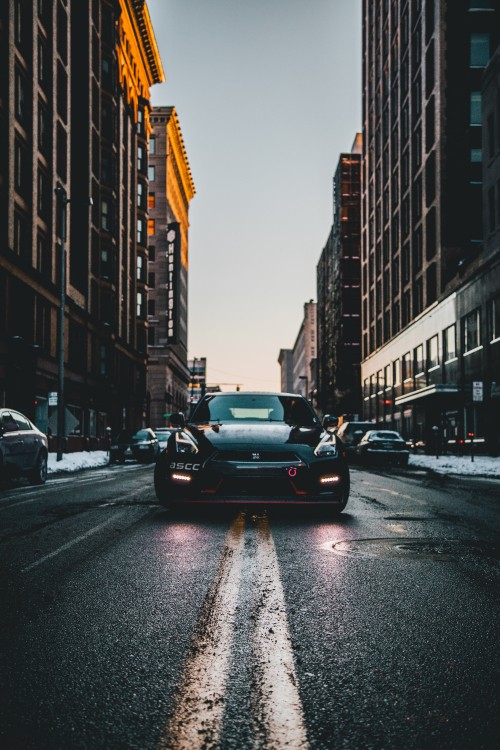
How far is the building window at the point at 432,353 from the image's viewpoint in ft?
163

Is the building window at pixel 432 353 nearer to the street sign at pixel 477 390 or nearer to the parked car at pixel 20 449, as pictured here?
the street sign at pixel 477 390

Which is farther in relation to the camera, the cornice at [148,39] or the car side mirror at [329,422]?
the cornice at [148,39]

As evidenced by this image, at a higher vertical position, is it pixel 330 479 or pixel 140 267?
pixel 140 267

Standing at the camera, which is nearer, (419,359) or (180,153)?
(419,359)

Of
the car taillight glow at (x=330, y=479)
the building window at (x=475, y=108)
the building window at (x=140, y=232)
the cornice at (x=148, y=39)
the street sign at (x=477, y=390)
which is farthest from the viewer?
the building window at (x=140, y=232)

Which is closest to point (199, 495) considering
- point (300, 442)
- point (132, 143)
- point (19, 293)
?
point (300, 442)

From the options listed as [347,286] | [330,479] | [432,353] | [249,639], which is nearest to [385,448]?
[432,353]

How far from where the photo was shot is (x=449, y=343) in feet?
152

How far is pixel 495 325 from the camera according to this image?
37250 mm

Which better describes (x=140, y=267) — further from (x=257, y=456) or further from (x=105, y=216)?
(x=257, y=456)

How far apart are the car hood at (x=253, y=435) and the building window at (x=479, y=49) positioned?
45.0 metres

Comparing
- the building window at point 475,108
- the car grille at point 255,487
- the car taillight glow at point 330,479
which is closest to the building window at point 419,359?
the building window at point 475,108

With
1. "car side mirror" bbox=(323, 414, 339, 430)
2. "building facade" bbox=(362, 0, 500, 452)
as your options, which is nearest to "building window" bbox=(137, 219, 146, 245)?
"building facade" bbox=(362, 0, 500, 452)

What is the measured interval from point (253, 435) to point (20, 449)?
26.7 ft
